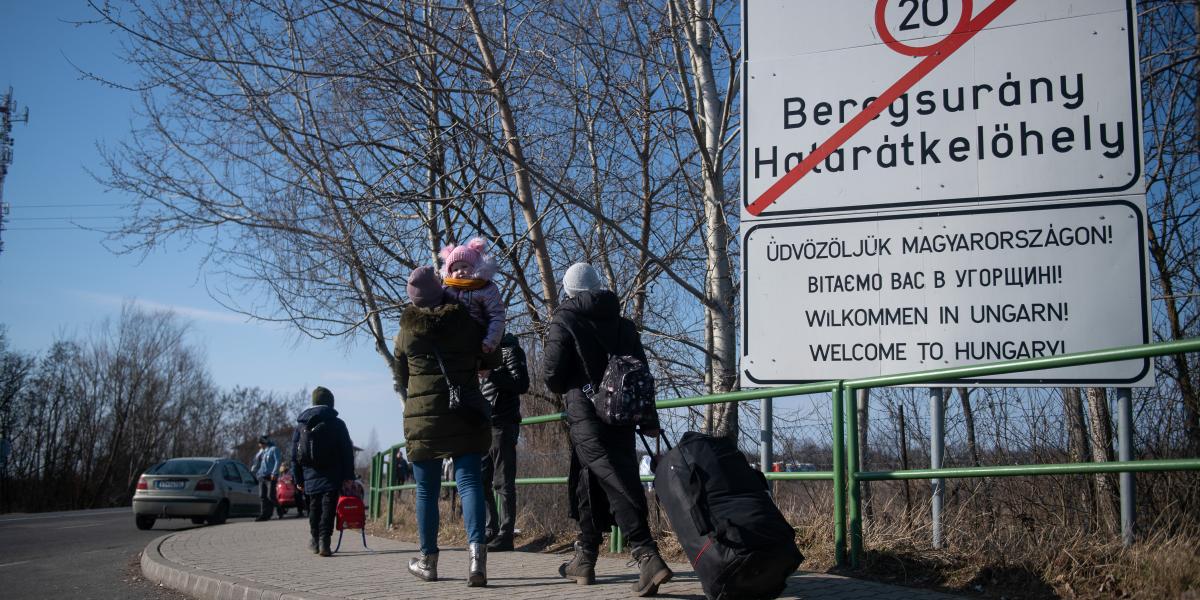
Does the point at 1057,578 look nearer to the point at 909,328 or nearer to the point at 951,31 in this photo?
the point at 909,328

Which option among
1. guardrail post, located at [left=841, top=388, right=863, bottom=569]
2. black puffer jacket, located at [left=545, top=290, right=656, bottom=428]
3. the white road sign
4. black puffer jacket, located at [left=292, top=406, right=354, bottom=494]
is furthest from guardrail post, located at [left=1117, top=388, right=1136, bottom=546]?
black puffer jacket, located at [left=292, top=406, right=354, bottom=494]

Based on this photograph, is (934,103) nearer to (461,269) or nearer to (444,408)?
(461,269)

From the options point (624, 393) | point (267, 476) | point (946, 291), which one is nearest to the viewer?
point (624, 393)

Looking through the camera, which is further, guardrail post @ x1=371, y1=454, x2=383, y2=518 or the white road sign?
guardrail post @ x1=371, y1=454, x2=383, y2=518

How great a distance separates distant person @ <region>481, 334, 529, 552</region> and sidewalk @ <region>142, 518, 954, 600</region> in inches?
9.8

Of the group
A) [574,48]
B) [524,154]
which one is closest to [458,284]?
[574,48]

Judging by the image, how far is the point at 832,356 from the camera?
18.3 ft

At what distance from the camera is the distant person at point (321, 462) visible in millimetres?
8203

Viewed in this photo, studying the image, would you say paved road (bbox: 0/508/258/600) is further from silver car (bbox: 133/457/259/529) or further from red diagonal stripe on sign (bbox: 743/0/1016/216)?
red diagonal stripe on sign (bbox: 743/0/1016/216)

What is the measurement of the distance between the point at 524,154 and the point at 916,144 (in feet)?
20.9

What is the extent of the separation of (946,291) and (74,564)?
30.2 feet

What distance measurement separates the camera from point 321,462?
27.0ft

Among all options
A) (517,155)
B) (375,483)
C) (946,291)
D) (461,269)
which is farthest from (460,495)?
(375,483)

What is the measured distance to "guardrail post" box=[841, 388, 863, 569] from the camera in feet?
17.6
